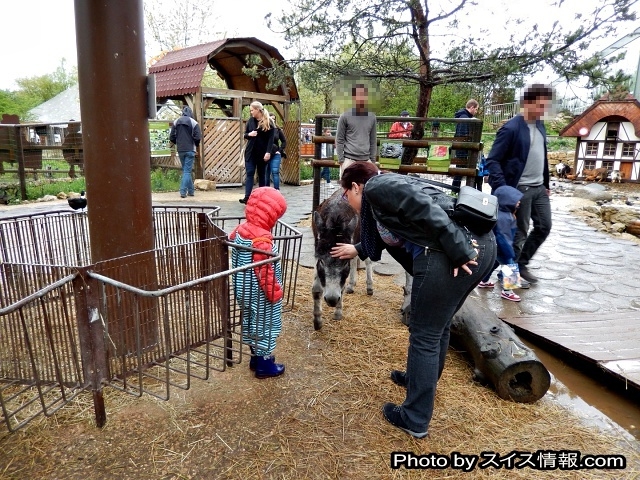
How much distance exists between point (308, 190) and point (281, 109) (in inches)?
125

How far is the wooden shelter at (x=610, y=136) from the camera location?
1881 centimetres

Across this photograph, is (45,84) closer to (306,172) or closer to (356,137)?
(306,172)

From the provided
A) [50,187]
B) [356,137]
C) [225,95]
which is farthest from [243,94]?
[356,137]

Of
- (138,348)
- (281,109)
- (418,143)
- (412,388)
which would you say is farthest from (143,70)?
(281,109)

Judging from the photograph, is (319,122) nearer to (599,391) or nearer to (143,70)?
(143,70)

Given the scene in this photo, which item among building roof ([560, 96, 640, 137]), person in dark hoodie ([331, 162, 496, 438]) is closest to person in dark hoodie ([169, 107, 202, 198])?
person in dark hoodie ([331, 162, 496, 438])

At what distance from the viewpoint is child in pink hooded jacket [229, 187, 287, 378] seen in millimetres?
2910

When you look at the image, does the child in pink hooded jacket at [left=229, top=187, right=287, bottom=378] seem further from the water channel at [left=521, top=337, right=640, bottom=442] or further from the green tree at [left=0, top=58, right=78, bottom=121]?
the green tree at [left=0, top=58, right=78, bottom=121]

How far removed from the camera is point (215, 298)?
2861 millimetres

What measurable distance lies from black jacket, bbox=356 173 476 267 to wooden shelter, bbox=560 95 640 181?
2021 cm

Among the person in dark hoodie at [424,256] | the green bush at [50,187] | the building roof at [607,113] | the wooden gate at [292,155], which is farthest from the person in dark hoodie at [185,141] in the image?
the building roof at [607,113]

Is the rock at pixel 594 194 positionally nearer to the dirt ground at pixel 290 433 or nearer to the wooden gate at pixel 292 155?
the wooden gate at pixel 292 155

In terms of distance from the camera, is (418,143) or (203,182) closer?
(418,143)

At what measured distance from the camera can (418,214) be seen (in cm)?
219
